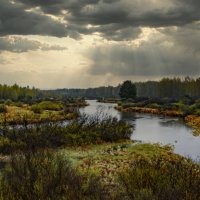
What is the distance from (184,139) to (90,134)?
9231 millimetres

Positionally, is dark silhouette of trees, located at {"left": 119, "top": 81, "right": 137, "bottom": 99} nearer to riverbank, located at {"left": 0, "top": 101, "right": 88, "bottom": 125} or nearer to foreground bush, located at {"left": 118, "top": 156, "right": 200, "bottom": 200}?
riverbank, located at {"left": 0, "top": 101, "right": 88, "bottom": 125}

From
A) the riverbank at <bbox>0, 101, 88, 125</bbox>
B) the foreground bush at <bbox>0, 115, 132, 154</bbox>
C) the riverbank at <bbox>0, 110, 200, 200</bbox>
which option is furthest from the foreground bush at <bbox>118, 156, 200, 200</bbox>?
the riverbank at <bbox>0, 101, 88, 125</bbox>

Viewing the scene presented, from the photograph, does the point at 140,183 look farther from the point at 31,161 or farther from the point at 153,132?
the point at 153,132

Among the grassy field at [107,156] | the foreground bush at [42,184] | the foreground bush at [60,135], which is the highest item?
the foreground bush at [42,184]

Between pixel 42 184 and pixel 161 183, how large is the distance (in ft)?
9.66

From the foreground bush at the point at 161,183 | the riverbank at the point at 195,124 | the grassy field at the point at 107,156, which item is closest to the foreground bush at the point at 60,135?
the grassy field at the point at 107,156

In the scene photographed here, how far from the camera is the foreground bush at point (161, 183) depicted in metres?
8.26

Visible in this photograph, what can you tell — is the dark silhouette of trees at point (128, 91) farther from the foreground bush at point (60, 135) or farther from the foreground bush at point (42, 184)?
the foreground bush at point (42, 184)

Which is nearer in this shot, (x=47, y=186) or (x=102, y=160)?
(x=47, y=186)

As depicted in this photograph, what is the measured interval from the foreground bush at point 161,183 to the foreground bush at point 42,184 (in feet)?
2.71

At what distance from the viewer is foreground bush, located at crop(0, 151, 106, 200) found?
851cm

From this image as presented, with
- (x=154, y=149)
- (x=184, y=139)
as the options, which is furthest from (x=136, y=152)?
(x=184, y=139)

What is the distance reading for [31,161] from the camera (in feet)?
34.1

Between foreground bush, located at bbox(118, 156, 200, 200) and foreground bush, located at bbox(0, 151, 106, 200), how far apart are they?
83 cm
